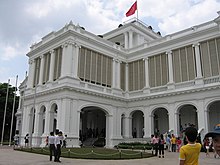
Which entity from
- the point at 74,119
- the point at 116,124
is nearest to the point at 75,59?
the point at 74,119

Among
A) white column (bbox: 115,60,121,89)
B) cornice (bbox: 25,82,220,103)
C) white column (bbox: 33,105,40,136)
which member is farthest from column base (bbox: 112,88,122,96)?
white column (bbox: 33,105,40,136)

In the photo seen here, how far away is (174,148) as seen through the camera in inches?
898

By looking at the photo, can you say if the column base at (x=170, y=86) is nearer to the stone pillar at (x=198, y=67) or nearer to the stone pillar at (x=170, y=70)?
the stone pillar at (x=170, y=70)

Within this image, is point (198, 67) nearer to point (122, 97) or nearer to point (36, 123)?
point (122, 97)

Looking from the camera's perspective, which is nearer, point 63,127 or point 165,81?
point 63,127

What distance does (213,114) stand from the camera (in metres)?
27.5

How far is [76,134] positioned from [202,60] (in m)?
16.2

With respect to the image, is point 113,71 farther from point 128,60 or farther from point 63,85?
point 63,85

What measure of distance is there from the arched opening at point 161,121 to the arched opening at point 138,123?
2.02 metres

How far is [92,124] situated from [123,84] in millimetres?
8672

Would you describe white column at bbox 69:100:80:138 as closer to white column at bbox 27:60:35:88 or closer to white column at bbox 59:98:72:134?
white column at bbox 59:98:72:134

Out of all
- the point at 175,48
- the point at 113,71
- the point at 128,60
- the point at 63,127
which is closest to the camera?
the point at 63,127

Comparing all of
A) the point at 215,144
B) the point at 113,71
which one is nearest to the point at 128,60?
the point at 113,71

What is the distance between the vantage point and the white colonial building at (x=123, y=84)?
26.3 metres
